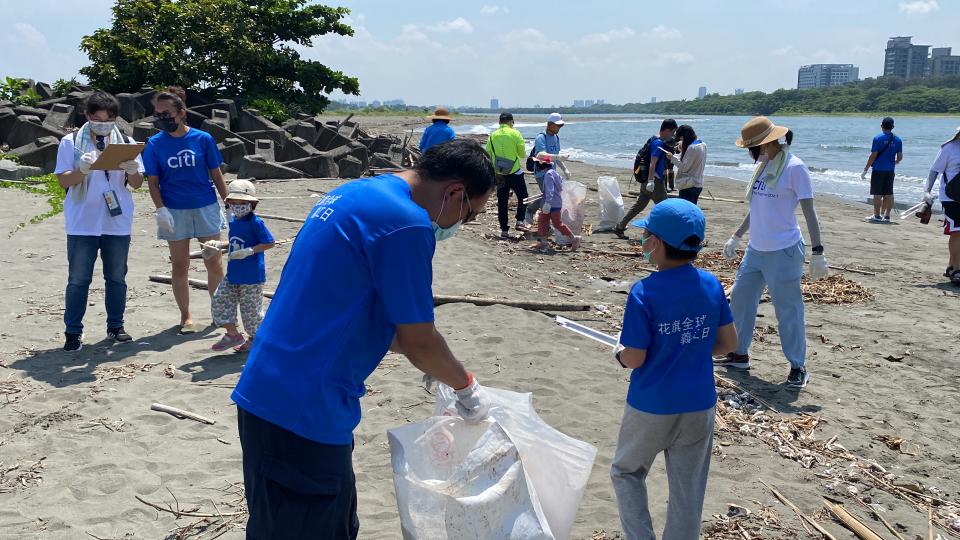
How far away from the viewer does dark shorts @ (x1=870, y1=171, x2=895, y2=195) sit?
14844mm

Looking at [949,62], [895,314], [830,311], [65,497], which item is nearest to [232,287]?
[65,497]

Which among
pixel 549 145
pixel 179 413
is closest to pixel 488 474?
pixel 179 413

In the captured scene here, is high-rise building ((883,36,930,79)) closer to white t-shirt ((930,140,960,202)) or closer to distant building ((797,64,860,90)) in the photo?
distant building ((797,64,860,90))

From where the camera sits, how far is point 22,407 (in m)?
4.80

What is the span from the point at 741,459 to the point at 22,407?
4.52 m

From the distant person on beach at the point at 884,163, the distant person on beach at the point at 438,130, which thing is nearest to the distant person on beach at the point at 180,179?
the distant person on beach at the point at 438,130

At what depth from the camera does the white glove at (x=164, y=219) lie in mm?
5984

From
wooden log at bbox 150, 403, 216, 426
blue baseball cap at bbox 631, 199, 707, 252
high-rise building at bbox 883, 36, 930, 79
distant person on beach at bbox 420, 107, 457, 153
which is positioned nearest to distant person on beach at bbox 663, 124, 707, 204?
distant person on beach at bbox 420, 107, 457, 153

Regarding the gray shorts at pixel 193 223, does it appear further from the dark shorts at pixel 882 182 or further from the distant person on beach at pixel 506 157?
the dark shorts at pixel 882 182

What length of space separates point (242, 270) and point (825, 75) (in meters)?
152

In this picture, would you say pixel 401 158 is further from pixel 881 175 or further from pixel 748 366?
pixel 748 366

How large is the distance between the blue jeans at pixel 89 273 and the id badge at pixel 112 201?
0.22 metres

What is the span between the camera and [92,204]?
18.8 feet

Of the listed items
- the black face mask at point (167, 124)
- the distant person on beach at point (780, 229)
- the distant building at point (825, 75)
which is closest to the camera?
the distant person on beach at point (780, 229)
